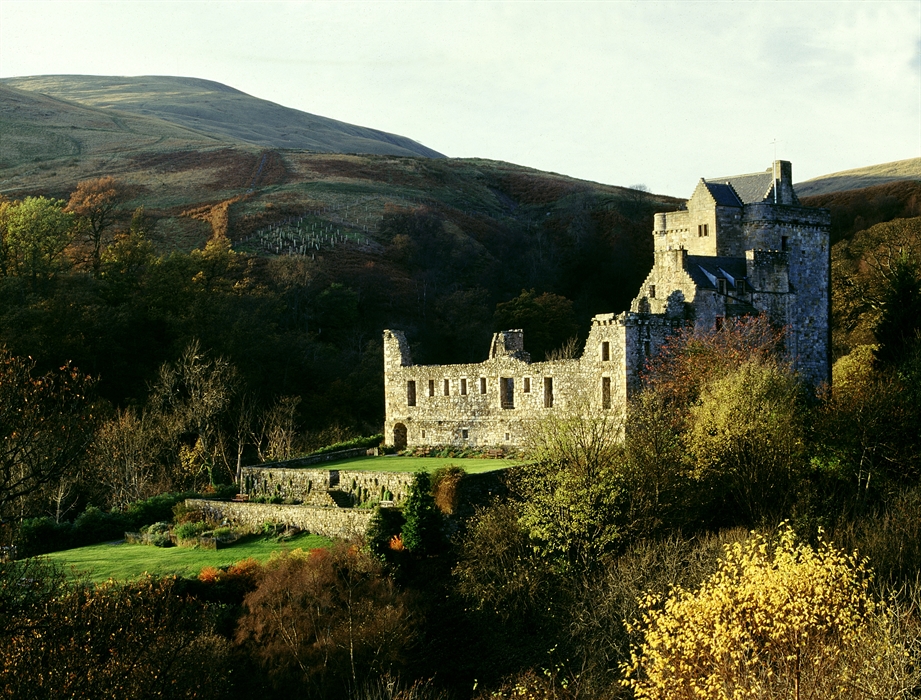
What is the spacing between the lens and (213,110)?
477ft

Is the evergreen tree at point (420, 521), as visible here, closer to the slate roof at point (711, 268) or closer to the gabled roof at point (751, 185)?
the slate roof at point (711, 268)

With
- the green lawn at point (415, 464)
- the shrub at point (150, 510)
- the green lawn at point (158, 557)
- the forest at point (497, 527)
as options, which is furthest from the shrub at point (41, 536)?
→ the green lawn at point (415, 464)

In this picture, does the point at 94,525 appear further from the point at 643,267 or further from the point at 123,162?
the point at 123,162

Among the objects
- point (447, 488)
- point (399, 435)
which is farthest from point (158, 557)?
point (399, 435)

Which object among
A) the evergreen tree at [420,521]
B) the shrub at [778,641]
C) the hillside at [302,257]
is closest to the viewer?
the shrub at [778,641]

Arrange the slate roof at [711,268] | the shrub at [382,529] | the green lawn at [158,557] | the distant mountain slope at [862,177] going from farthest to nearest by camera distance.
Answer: the distant mountain slope at [862,177]
the slate roof at [711,268]
the shrub at [382,529]
the green lawn at [158,557]

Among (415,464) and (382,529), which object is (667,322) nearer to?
(415,464)

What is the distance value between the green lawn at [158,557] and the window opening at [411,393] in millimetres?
9215

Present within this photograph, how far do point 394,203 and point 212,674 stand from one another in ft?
210

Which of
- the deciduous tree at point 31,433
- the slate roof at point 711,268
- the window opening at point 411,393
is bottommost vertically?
the window opening at point 411,393

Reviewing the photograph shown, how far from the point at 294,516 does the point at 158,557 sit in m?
4.19

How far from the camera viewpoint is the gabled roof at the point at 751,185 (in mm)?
39906

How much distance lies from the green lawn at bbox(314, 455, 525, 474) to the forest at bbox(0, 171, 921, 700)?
1.72 m

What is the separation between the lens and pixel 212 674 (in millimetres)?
22844
